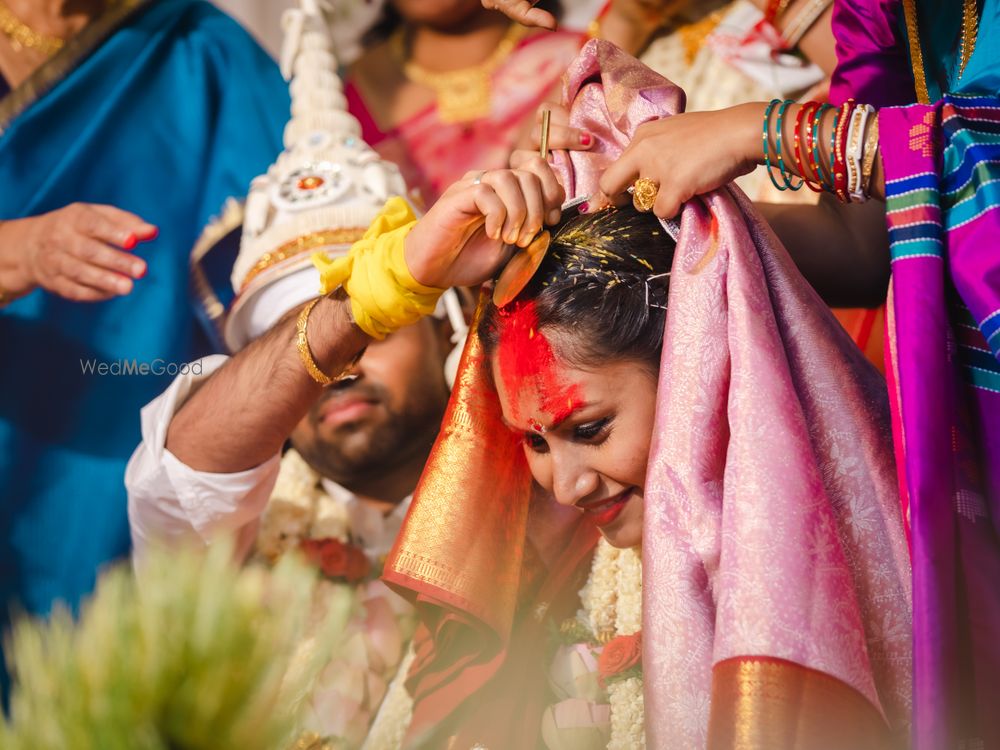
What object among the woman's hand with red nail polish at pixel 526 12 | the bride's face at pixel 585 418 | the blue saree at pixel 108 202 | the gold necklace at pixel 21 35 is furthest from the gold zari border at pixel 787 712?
the gold necklace at pixel 21 35

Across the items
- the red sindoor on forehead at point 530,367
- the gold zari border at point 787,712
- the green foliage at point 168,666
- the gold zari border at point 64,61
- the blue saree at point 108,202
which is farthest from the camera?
the gold zari border at point 64,61

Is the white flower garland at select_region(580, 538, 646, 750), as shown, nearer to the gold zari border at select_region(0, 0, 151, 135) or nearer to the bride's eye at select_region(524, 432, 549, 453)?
the bride's eye at select_region(524, 432, 549, 453)

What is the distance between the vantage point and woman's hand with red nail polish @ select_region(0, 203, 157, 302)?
172cm

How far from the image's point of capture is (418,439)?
5.80 feet

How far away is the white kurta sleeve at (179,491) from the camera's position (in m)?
1.57

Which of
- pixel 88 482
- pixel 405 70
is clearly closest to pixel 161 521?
pixel 88 482

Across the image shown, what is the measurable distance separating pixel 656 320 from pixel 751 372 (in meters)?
0.18

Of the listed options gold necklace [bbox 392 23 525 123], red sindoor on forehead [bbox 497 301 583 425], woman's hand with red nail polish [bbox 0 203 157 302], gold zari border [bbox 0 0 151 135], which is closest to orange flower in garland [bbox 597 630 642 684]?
red sindoor on forehead [bbox 497 301 583 425]

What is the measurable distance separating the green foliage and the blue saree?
95cm

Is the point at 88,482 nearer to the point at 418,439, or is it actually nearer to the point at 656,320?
the point at 418,439

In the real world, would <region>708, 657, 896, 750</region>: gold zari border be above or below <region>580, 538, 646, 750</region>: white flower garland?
above

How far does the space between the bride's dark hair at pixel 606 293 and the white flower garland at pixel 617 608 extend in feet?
1.07

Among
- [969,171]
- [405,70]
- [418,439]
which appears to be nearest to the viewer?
[969,171]

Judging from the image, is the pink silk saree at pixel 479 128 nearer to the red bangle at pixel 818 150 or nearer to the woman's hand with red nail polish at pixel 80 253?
the woman's hand with red nail polish at pixel 80 253
